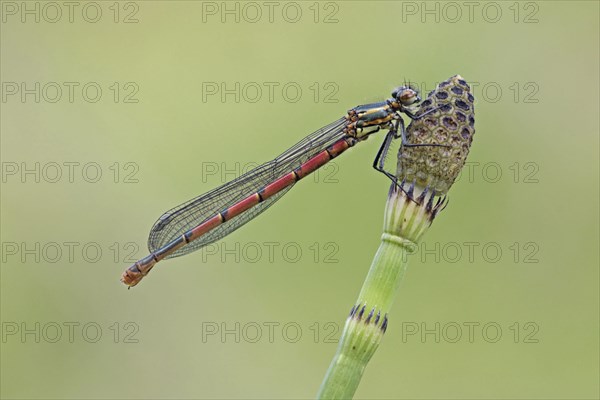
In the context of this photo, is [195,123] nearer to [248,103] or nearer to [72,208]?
[248,103]

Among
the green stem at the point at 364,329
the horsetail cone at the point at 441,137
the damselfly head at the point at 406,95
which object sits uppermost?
the damselfly head at the point at 406,95

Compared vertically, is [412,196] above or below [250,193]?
below

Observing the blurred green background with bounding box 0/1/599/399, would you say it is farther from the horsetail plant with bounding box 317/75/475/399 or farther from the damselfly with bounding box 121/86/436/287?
the horsetail plant with bounding box 317/75/475/399

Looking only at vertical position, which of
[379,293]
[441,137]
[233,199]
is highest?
[233,199]

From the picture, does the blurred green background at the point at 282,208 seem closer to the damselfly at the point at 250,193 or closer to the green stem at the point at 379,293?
the damselfly at the point at 250,193

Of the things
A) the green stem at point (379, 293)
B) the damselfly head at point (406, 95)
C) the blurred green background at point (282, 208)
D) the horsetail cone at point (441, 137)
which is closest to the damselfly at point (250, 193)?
the damselfly head at point (406, 95)

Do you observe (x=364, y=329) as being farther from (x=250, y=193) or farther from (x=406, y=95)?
(x=250, y=193)

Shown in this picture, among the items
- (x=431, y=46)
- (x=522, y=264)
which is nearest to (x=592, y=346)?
(x=522, y=264)

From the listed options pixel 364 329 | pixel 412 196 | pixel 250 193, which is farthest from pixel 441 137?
pixel 250 193
